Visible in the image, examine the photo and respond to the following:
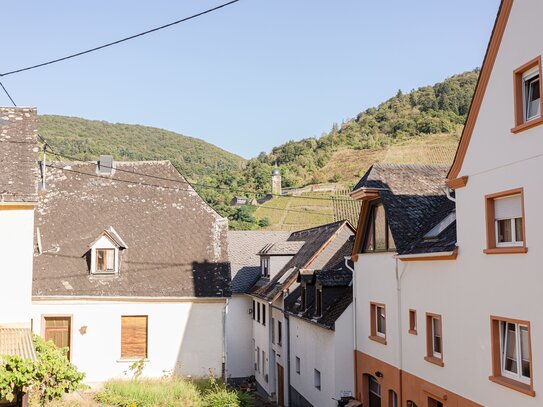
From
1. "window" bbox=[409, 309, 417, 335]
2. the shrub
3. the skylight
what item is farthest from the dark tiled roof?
the shrub

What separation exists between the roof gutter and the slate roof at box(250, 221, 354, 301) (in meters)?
10.7

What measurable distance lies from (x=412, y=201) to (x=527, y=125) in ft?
23.7

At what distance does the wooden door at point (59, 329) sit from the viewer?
2208 centimetres

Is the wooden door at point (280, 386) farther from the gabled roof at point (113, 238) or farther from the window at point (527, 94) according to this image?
the window at point (527, 94)

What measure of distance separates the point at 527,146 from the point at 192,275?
51.4ft

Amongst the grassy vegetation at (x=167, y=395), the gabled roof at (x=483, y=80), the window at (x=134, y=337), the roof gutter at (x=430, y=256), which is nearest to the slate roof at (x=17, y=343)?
the grassy vegetation at (x=167, y=395)

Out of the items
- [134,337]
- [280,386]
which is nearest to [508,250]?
[134,337]

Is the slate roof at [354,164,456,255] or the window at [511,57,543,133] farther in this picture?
the slate roof at [354,164,456,255]

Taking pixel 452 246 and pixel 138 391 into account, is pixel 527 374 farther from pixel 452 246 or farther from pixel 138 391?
pixel 138 391

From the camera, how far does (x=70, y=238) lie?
938 inches

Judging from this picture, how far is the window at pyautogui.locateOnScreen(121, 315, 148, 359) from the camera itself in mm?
22375

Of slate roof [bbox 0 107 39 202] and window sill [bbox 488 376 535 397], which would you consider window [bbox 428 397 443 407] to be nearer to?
window sill [bbox 488 376 535 397]

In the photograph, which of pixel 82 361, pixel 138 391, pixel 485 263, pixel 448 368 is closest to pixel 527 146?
pixel 485 263

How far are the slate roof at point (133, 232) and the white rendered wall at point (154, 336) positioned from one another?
54cm
